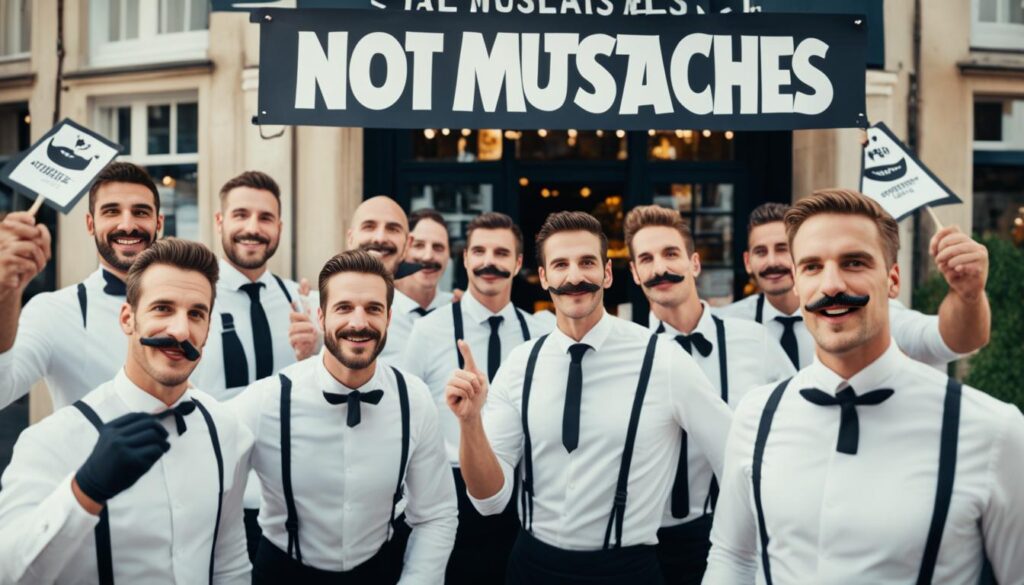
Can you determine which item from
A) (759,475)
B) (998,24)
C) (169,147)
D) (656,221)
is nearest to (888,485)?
(759,475)

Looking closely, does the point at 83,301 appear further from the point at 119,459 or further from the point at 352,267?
the point at 119,459

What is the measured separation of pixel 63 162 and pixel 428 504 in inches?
77.3

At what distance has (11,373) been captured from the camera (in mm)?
3105

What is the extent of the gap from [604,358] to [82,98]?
691 cm

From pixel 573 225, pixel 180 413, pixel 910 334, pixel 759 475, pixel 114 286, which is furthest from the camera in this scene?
pixel 910 334

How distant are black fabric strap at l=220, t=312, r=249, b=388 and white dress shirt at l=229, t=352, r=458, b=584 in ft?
2.49

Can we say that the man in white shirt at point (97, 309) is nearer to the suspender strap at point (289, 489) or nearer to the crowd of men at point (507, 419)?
the crowd of men at point (507, 419)

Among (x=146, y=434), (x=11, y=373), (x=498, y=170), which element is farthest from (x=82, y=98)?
(x=146, y=434)

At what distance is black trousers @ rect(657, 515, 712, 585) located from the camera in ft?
11.6

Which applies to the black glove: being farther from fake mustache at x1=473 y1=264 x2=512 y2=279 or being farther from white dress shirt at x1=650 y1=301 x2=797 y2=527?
fake mustache at x1=473 y1=264 x2=512 y2=279

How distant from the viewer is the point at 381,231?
4.89 metres

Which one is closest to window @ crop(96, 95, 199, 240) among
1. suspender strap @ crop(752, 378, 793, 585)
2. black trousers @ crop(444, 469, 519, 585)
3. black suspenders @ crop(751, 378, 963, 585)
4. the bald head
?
the bald head

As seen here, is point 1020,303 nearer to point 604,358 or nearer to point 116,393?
point 604,358

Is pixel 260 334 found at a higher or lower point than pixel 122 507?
higher
